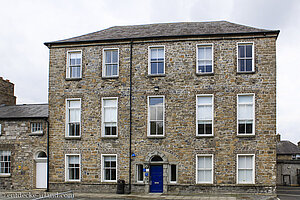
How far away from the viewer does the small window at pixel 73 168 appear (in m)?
21.3

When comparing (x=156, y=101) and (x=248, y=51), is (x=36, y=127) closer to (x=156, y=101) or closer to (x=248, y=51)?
(x=156, y=101)

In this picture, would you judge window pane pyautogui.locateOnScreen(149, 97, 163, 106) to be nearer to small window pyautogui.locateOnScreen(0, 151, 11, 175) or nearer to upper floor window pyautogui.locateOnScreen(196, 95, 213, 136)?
upper floor window pyautogui.locateOnScreen(196, 95, 213, 136)

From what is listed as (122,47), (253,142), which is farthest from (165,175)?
(122,47)

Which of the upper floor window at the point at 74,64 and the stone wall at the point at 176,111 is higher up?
the upper floor window at the point at 74,64

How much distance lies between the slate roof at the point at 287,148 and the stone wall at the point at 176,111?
2521cm

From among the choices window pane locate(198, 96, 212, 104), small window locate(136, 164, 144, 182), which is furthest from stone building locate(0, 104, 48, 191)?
window pane locate(198, 96, 212, 104)

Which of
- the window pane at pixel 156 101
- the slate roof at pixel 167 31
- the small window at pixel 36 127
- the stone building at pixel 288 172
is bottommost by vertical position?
the stone building at pixel 288 172

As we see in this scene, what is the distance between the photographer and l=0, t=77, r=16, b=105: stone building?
2733 centimetres

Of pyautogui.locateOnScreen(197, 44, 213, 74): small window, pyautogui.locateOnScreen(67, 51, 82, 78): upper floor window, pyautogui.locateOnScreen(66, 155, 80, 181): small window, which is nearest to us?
pyautogui.locateOnScreen(197, 44, 213, 74): small window

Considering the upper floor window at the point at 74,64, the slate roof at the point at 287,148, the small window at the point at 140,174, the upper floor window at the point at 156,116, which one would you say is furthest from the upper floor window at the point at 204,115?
the slate roof at the point at 287,148

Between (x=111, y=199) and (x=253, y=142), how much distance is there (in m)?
9.03

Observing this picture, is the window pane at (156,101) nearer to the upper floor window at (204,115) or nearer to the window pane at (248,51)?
the upper floor window at (204,115)

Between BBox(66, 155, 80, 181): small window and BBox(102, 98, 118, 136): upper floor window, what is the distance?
261 centimetres

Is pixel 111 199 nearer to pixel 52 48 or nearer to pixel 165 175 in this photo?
pixel 165 175
